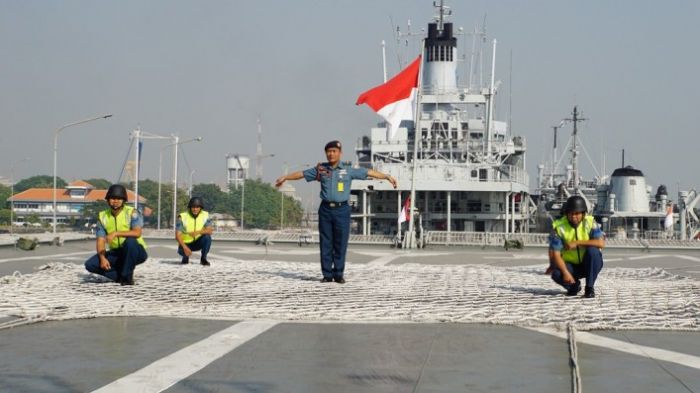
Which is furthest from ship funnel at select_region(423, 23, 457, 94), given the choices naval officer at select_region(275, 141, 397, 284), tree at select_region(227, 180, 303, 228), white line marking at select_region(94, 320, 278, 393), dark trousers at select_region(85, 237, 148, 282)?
tree at select_region(227, 180, 303, 228)

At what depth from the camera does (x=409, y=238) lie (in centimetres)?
2708

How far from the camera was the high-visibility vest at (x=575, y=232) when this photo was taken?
852 cm

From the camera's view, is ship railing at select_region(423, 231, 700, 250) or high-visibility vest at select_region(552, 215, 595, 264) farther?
ship railing at select_region(423, 231, 700, 250)

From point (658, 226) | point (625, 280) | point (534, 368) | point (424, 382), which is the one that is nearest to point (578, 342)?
point (534, 368)

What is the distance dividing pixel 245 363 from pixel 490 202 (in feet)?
159

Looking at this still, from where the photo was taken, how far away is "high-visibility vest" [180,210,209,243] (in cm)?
1272

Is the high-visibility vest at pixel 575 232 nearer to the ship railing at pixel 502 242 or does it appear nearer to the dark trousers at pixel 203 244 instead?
the dark trousers at pixel 203 244

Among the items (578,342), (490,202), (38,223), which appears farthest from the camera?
(38,223)

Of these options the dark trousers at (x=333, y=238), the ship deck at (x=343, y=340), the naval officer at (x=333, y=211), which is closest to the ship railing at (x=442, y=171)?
the naval officer at (x=333, y=211)

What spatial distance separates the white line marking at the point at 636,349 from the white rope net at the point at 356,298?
40 centimetres

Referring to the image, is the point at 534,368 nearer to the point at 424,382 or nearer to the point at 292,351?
the point at 424,382

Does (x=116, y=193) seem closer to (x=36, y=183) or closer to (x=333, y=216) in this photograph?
(x=333, y=216)

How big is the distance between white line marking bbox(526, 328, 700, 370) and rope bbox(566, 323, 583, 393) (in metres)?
0.06

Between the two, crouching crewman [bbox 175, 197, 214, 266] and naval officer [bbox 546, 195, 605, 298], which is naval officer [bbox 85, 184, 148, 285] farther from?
naval officer [bbox 546, 195, 605, 298]
